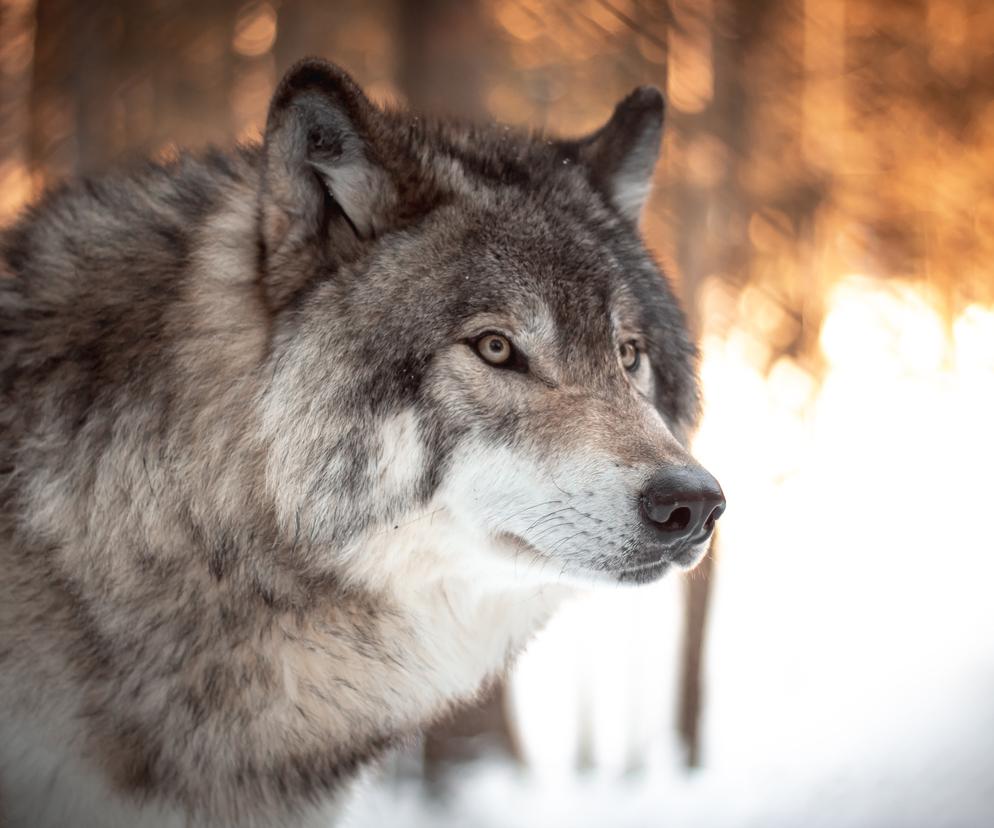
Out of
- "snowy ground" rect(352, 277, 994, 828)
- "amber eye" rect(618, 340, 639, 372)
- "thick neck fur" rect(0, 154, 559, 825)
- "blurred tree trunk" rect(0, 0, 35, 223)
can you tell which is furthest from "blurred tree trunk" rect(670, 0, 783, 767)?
"blurred tree trunk" rect(0, 0, 35, 223)

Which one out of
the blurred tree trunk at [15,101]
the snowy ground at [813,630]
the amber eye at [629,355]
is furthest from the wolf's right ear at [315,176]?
the snowy ground at [813,630]

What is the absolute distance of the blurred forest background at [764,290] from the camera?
161 inches

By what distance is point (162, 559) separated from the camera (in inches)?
82.2

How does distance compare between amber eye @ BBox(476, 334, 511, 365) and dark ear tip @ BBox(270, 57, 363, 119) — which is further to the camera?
amber eye @ BBox(476, 334, 511, 365)

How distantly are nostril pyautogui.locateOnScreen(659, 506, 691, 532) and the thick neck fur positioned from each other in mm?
497

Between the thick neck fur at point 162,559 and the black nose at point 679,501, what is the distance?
0.48 m

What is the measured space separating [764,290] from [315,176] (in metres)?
3.16

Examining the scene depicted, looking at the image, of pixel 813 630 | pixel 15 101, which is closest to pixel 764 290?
pixel 813 630

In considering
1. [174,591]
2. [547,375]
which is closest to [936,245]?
[547,375]

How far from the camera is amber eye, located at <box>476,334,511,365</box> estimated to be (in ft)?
7.02

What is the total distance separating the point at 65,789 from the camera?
2092mm

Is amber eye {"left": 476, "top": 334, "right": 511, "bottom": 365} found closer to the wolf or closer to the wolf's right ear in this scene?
the wolf

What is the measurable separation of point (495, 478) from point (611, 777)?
3.01m

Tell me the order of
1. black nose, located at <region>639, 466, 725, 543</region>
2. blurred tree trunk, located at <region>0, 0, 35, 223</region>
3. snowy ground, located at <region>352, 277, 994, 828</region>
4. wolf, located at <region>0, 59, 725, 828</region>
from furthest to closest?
snowy ground, located at <region>352, 277, 994, 828</region>
blurred tree trunk, located at <region>0, 0, 35, 223</region>
wolf, located at <region>0, 59, 725, 828</region>
black nose, located at <region>639, 466, 725, 543</region>
